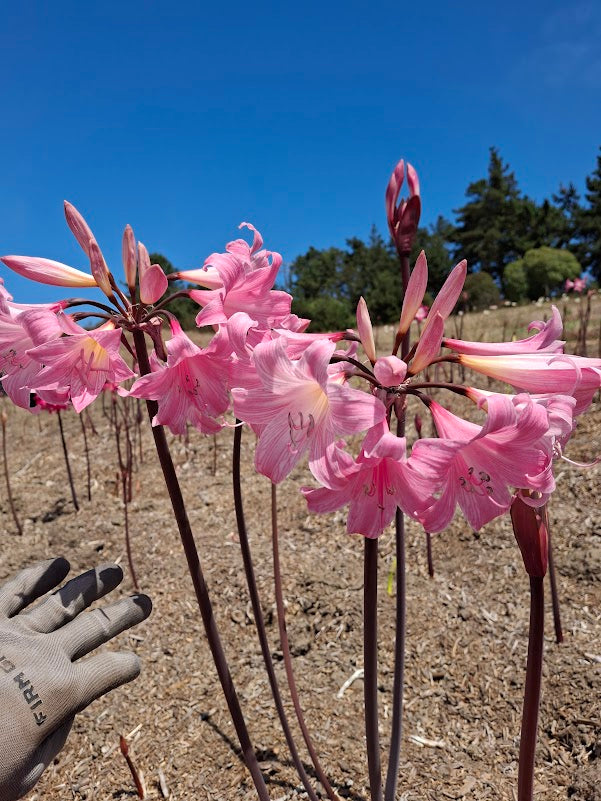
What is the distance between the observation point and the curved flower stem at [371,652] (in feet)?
3.84

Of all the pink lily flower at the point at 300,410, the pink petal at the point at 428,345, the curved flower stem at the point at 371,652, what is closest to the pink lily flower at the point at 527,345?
the pink petal at the point at 428,345

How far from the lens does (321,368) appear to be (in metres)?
1.05

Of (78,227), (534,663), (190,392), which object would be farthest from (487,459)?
(78,227)

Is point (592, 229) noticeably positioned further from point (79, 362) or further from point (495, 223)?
point (79, 362)

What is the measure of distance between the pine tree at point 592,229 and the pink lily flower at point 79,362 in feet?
157

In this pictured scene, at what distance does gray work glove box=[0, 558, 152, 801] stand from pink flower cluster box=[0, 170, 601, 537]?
60 cm

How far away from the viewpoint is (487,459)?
1118 mm

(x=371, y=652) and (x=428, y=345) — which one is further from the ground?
(x=428, y=345)

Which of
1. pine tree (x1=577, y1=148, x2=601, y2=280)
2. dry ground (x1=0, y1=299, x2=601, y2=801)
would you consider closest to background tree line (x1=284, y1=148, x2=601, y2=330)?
pine tree (x1=577, y1=148, x2=601, y2=280)

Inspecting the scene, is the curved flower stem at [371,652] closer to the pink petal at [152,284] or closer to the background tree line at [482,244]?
the pink petal at [152,284]

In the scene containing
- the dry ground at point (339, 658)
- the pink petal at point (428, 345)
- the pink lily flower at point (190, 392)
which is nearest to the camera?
the pink petal at point (428, 345)

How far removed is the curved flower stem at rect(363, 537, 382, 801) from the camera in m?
1.17

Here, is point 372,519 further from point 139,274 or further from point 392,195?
point 392,195

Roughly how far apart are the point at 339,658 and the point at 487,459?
2164 millimetres
